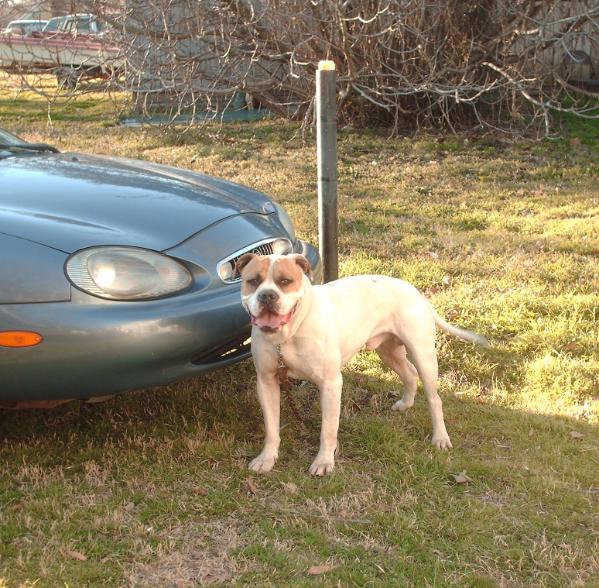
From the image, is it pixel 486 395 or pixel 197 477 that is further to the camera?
pixel 486 395

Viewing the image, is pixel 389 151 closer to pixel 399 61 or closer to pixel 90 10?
pixel 399 61

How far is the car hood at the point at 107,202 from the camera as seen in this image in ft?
10.8

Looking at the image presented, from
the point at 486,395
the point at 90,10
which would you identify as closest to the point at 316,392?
the point at 486,395

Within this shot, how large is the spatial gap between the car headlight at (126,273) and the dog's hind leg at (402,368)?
1.20m

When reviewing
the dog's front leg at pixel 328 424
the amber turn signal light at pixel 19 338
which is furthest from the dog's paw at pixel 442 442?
the amber turn signal light at pixel 19 338

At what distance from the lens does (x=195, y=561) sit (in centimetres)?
291

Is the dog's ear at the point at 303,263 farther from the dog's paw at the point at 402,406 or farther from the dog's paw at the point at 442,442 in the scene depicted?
the dog's paw at the point at 402,406

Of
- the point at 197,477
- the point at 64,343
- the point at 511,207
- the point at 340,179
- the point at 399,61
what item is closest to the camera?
the point at 64,343

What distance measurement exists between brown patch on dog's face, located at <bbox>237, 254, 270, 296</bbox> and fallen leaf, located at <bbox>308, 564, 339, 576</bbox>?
1031 mm

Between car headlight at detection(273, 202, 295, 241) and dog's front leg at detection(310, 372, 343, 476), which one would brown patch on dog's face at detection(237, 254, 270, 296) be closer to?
dog's front leg at detection(310, 372, 343, 476)

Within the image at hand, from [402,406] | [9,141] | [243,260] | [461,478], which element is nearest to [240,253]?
[243,260]

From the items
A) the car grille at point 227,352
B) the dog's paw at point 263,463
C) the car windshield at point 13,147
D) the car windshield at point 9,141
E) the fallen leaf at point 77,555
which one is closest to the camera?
the fallen leaf at point 77,555

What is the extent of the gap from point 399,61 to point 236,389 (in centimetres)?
777

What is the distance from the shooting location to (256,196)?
14.2ft
